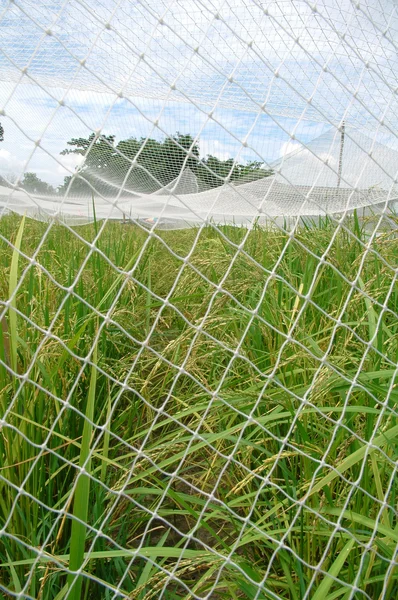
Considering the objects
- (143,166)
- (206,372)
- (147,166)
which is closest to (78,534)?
(206,372)

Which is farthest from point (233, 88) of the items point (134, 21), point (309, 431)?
point (309, 431)

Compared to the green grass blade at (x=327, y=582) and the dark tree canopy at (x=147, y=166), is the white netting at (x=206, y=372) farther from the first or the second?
the dark tree canopy at (x=147, y=166)

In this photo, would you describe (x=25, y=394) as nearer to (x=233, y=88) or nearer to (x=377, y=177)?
(x=233, y=88)

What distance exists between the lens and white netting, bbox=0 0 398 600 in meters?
0.77

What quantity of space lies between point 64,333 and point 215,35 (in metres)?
1.03

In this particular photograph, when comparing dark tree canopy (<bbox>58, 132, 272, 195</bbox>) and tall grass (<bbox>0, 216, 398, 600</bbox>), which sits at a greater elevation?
dark tree canopy (<bbox>58, 132, 272, 195</bbox>)

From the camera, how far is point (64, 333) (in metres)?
1.22

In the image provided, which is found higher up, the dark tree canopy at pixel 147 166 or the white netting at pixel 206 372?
the dark tree canopy at pixel 147 166

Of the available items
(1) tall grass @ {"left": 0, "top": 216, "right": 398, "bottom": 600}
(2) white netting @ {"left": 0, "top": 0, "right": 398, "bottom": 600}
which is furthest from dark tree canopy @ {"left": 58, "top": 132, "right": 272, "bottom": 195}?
(1) tall grass @ {"left": 0, "top": 216, "right": 398, "bottom": 600}

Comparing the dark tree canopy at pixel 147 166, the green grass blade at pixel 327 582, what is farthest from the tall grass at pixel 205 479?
the dark tree canopy at pixel 147 166

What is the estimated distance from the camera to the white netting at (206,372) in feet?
2.53

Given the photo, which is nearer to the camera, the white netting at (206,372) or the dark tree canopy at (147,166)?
the white netting at (206,372)

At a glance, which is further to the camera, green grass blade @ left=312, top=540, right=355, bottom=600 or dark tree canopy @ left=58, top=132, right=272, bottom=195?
dark tree canopy @ left=58, top=132, right=272, bottom=195

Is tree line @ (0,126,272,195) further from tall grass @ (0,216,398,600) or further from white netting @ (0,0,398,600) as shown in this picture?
tall grass @ (0,216,398,600)
